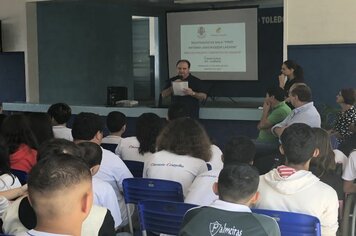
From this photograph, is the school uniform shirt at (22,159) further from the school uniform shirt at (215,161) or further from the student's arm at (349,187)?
the student's arm at (349,187)

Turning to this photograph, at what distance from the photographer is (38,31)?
912 centimetres

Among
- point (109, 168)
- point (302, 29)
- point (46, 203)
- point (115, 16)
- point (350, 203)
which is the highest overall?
point (115, 16)

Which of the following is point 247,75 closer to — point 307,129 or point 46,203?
point 307,129

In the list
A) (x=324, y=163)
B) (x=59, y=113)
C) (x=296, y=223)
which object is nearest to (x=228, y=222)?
(x=296, y=223)

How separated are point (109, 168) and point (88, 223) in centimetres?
141

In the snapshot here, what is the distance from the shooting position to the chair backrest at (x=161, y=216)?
9.02 feet

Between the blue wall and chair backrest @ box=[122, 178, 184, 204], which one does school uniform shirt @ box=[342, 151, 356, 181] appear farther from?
the blue wall

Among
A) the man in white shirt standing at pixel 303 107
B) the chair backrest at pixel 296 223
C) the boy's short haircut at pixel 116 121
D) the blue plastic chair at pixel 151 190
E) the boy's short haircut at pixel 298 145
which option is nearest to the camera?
the chair backrest at pixel 296 223

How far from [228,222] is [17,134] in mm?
2204

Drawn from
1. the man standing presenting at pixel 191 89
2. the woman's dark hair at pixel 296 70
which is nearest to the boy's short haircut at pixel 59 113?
the man standing presenting at pixel 191 89

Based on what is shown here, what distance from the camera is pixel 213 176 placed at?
2.99 meters

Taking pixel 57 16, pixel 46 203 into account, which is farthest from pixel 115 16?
pixel 46 203

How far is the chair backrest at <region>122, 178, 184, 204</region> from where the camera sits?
3168 millimetres

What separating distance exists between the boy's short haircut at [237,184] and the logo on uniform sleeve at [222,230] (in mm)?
179
